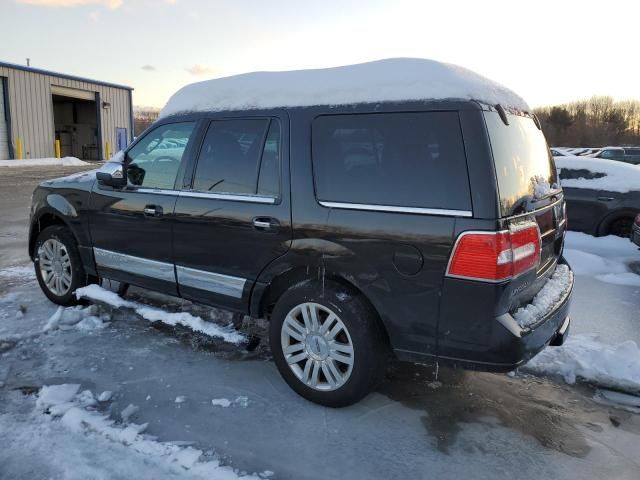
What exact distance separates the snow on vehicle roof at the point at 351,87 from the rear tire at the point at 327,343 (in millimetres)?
1183

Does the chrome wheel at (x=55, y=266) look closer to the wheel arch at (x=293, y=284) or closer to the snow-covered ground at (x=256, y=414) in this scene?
the snow-covered ground at (x=256, y=414)

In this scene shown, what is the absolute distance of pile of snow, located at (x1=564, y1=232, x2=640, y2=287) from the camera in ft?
20.7

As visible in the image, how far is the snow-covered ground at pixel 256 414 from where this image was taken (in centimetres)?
268

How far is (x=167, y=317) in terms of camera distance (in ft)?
13.3

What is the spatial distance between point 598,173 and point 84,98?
32.2 metres

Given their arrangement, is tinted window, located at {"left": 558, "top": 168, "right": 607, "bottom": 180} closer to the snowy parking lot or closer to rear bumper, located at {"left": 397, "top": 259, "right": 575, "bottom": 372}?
the snowy parking lot

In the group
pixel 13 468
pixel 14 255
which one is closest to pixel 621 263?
pixel 13 468

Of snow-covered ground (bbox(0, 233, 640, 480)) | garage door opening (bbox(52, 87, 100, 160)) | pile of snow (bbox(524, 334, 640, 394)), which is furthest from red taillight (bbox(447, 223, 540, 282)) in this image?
garage door opening (bbox(52, 87, 100, 160))

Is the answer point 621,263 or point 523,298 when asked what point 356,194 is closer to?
point 523,298

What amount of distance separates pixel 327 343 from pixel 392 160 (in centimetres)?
117

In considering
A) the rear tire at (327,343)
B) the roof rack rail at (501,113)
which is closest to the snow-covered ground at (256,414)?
the rear tire at (327,343)

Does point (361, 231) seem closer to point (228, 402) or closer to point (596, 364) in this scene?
point (228, 402)

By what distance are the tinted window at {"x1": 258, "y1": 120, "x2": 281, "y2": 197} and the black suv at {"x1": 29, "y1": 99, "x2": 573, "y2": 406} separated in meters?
0.01

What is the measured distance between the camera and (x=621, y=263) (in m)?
7.05
